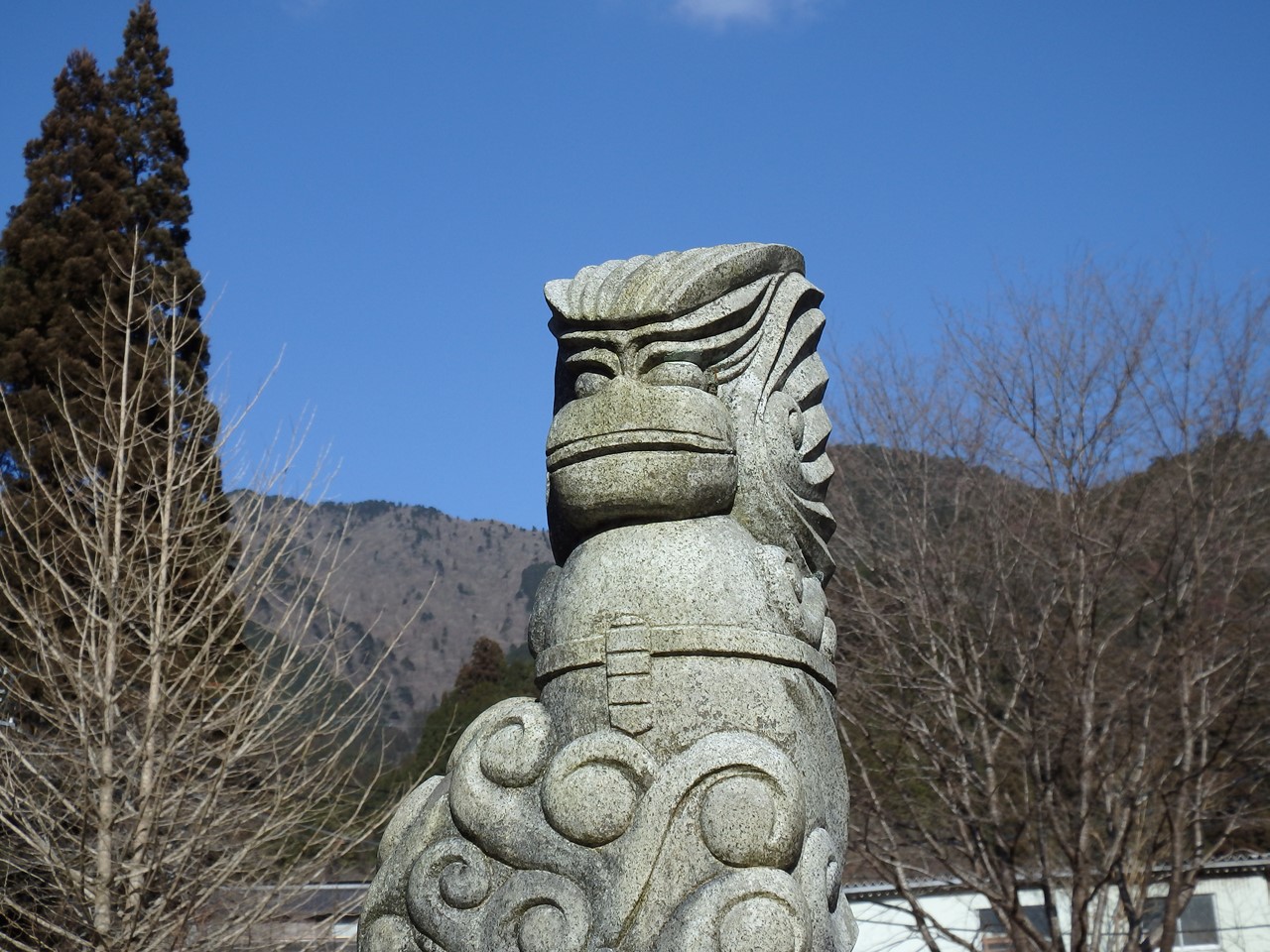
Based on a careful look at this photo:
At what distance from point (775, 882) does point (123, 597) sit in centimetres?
594

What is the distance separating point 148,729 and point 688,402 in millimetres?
4856

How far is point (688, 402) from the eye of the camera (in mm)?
4383

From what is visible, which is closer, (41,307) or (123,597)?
(123,597)

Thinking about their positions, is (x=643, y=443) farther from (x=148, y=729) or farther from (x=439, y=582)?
(x=439, y=582)

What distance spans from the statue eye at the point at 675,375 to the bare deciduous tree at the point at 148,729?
170 inches

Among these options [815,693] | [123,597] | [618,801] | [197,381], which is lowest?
[618,801]

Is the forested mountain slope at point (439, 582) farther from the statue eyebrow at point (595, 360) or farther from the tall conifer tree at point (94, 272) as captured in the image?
the statue eyebrow at point (595, 360)

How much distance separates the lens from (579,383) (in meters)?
4.60

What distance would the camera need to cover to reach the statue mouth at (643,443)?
430cm

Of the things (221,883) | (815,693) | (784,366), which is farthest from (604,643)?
(221,883)

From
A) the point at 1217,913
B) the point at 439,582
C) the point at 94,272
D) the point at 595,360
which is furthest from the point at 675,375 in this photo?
the point at 439,582

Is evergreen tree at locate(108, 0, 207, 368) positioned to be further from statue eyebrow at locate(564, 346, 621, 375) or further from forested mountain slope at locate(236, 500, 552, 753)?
forested mountain slope at locate(236, 500, 552, 753)

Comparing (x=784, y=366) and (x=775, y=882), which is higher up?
(x=784, y=366)

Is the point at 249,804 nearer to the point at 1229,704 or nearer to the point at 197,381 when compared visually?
the point at 197,381
